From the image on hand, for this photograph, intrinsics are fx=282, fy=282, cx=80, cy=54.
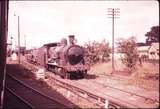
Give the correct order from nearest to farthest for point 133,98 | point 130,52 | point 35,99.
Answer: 1. point 133,98
2. point 35,99
3. point 130,52

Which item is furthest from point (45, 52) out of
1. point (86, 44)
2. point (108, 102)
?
point (108, 102)

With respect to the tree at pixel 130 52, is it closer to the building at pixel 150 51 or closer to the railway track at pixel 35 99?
the railway track at pixel 35 99

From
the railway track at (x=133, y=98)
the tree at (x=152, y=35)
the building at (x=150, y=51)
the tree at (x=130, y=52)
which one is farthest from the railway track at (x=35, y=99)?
the tree at (x=152, y=35)

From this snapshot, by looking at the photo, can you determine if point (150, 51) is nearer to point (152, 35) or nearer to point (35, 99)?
point (152, 35)

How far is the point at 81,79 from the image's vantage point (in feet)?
79.0

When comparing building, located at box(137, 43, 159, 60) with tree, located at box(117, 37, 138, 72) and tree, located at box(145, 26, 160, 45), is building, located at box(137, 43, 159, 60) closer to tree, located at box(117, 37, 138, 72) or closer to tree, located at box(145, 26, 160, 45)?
tree, located at box(145, 26, 160, 45)

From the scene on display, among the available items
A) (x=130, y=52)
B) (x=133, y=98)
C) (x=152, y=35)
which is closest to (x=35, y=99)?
(x=133, y=98)

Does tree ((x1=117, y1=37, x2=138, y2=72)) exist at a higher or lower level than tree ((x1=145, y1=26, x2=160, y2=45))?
lower

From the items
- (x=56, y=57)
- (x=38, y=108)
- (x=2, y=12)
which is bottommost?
(x=38, y=108)

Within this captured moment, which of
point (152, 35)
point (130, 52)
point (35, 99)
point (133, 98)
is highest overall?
point (152, 35)

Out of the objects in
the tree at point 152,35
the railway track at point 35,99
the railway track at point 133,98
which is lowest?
the railway track at point 35,99

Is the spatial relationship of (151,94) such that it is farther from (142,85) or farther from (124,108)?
(124,108)

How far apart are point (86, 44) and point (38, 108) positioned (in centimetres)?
2787

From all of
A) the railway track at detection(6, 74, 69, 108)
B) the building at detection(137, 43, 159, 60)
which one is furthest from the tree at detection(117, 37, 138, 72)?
the building at detection(137, 43, 159, 60)
